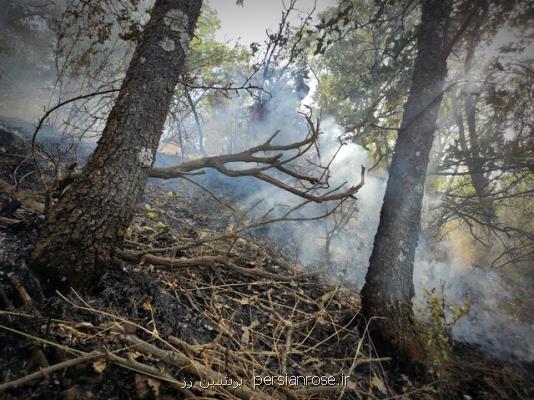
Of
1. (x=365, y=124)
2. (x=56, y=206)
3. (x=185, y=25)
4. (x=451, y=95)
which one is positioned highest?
(x=451, y=95)

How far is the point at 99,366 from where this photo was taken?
4.44ft

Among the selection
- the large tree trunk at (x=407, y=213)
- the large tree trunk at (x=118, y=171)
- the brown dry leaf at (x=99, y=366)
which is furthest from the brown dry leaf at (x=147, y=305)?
the large tree trunk at (x=407, y=213)

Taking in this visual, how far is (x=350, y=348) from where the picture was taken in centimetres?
249

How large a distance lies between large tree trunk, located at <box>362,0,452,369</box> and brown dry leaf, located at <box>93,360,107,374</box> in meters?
2.23

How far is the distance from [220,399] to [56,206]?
1.56 meters

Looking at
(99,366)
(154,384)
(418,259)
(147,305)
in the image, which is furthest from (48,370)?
(418,259)

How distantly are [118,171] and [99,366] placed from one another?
3.80ft

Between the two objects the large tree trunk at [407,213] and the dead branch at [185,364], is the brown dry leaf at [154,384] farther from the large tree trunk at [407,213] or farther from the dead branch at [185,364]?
the large tree trunk at [407,213]

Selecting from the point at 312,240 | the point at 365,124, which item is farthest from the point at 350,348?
the point at 312,240

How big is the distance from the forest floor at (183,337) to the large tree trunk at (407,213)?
236 mm

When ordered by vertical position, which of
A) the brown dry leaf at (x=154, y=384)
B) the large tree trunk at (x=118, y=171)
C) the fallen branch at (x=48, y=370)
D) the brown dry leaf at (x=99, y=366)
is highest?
the large tree trunk at (x=118, y=171)

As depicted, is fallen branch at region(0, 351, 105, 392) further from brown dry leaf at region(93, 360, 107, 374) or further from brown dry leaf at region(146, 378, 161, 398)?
brown dry leaf at region(146, 378, 161, 398)

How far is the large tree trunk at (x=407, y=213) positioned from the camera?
257cm

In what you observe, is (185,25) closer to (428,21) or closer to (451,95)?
(428,21)
